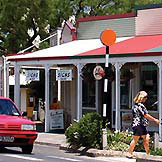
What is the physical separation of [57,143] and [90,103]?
6.56 m

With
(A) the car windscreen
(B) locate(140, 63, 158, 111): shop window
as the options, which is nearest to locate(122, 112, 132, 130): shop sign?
(B) locate(140, 63, 158, 111): shop window

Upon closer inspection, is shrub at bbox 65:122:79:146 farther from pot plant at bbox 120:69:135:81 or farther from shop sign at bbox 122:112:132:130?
pot plant at bbox 120:69:135:81

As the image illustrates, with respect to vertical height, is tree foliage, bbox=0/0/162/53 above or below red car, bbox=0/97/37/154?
above

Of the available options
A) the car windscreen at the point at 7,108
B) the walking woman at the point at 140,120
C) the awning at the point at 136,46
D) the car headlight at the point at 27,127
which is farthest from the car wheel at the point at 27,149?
the awning at the point at 136,46

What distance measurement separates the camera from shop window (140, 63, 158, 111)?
2397cm

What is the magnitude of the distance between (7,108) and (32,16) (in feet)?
68.1

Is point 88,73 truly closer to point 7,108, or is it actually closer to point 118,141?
point 118,141

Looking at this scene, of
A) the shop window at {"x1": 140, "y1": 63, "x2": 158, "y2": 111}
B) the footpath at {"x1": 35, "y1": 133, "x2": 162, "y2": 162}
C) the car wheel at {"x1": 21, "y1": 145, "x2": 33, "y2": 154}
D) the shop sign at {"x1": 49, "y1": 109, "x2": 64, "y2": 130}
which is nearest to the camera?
the footpath at {"x1": 35, "y1": 133, "x2": 162, "y2": 162}

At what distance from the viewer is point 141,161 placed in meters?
12.6

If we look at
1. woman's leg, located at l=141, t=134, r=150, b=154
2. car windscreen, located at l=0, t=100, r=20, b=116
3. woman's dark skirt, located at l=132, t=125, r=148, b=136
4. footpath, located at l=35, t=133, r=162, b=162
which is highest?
car windscreen, located at l=0, t=100, r=20, b=116

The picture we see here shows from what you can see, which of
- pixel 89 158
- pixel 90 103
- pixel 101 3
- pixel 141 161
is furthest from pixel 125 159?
pixel 101 3

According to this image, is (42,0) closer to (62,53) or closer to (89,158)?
(62,53)

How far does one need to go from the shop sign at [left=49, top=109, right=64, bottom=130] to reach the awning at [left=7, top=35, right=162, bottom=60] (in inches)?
102

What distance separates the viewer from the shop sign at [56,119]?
2517 cm
